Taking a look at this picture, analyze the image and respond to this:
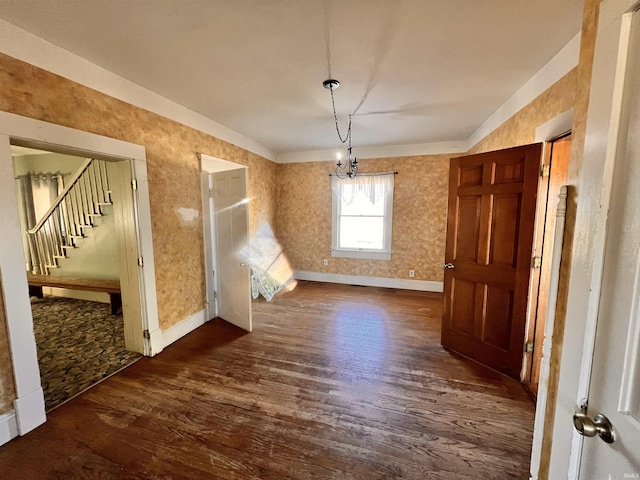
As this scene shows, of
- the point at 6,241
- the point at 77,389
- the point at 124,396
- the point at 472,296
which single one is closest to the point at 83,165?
the point at 6,241

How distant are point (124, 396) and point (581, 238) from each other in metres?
2.97

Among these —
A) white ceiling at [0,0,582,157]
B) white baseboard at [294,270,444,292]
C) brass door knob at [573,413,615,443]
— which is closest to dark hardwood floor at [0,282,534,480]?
brass door knob at [573,413,615,443]

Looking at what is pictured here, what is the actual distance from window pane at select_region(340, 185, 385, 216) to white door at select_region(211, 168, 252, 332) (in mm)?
2500

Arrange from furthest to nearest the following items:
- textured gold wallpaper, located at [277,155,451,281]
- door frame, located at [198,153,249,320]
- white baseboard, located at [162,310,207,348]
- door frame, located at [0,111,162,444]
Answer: textured gold wallpaper, located at [277,155,451,281] < door frame, located at [198,153,249,320] < white baseboard, located at [162,310,207,348] < door frame, located at [0,111,162,444]

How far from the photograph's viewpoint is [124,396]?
206 cm

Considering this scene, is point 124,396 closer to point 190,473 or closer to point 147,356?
point 147,356

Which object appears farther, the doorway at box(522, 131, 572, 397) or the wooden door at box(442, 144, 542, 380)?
the wooden door at box(442, 144, 542, 380)

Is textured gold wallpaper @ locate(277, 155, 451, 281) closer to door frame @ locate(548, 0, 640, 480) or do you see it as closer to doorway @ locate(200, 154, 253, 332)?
doorway @ locate(200, 154, 253, 332)

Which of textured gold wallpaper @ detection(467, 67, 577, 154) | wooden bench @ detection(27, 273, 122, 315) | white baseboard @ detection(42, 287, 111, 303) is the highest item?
textured gold wallpaper @ detection(467, 67, 577, 154)

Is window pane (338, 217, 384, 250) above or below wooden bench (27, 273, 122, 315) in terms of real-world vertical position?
above

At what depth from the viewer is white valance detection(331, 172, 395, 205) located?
477 centimetres

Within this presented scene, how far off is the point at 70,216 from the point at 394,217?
5.67m

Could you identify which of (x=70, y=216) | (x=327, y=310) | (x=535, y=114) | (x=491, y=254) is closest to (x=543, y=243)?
(x=491, y=254)

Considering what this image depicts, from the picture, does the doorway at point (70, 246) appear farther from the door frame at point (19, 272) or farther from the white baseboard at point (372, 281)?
the white baseboard at point (372, 281)
